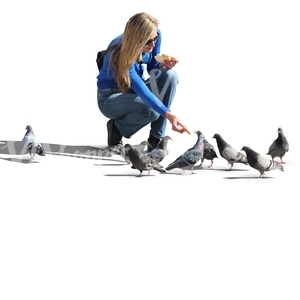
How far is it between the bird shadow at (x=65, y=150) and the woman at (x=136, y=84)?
190 mm

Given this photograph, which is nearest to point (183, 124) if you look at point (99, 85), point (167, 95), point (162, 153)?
point (162, 153)

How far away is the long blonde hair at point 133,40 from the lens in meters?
6.54

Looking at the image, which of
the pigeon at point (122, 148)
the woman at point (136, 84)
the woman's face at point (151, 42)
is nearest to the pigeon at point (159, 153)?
the woman at point (136, 84)

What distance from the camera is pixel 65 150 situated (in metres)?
7.46

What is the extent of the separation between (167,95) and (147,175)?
1.06 meters

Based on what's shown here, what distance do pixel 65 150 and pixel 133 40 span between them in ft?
5.04

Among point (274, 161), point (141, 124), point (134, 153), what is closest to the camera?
point (134, 153)

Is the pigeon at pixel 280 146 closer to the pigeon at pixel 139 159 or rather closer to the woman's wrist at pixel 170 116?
the woman's wrist at pixel 170 116

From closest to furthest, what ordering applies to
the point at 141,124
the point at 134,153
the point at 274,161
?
the point at 134,153
the point at 274,161
the point at 141,124

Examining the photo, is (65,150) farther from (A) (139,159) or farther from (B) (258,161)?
(B) (258,161)

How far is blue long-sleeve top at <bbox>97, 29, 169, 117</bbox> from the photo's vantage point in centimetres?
661

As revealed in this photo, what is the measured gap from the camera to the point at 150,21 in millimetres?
6570

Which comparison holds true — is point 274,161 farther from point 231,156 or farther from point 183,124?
point 183,124

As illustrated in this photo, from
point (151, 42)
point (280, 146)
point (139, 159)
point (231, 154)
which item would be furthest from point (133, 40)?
point (280, 146)
